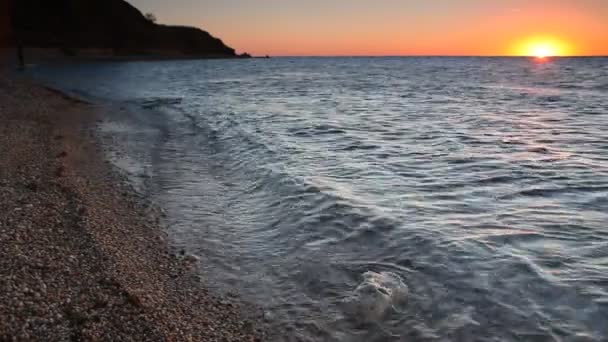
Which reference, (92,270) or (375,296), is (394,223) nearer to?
(375,296)

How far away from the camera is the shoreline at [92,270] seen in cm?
493

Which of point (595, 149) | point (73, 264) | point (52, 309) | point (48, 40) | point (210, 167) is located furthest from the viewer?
point (48, 40)

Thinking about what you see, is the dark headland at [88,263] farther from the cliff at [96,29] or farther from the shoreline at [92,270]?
the cliff at [96,29]

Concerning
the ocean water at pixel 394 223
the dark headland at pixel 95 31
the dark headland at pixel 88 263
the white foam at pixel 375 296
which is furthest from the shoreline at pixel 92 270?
the dark headland at pixel 95 31

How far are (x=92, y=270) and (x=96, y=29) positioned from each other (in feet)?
467

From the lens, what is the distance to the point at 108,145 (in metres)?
15.3

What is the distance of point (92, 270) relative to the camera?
6133mm

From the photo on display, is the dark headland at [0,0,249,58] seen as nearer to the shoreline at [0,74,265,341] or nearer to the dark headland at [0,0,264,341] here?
the dark headland at [0,0,264,341]

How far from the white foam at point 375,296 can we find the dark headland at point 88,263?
128 cm

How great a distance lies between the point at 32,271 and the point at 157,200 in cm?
424

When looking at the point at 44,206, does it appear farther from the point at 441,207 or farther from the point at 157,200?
the point at 441,207

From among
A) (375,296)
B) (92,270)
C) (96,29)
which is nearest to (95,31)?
(96,29)

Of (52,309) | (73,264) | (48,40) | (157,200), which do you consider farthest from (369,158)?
(48,40)

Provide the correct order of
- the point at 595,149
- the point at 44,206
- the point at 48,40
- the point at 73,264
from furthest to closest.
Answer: the point at 48,40, the point at 595,149, the point at 44,206, the point at 73,264
